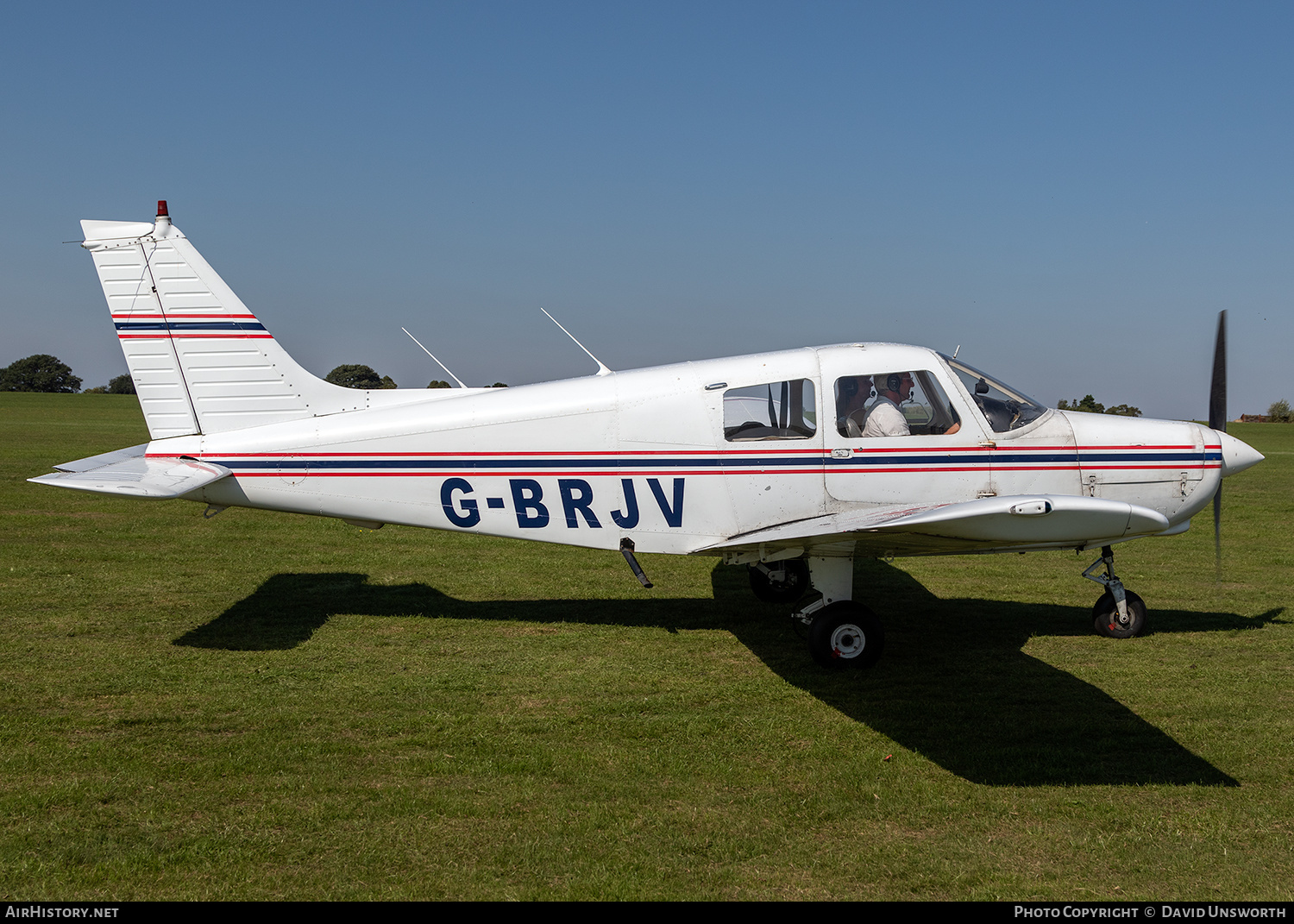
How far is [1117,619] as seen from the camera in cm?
742

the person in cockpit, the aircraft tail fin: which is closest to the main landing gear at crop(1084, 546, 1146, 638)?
the person in cockpit

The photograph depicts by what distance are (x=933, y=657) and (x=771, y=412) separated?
227cm

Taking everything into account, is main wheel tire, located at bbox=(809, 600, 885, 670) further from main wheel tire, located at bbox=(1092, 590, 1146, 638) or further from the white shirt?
main wheel tire, located at bbox=(1092, 590, 1146, 638)

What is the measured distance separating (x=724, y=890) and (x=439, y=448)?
14.0ft

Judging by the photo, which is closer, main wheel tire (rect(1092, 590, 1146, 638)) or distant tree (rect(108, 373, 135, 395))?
main wheel tire (rect(1092, 590, 1146, 638))

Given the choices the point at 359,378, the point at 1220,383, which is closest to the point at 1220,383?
the point at 1220,383

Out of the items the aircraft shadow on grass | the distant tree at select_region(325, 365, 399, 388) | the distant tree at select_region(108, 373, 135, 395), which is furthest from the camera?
the distant tree at select_region(108, 373, 135, 395)

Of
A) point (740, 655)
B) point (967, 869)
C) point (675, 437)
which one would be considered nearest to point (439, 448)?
point (675, 437)

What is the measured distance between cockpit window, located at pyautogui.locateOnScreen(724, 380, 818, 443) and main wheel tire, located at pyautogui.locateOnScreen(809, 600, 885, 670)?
1375 mm

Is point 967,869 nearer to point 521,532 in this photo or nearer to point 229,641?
point 521,532

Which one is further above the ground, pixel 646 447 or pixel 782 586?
pixel 646 447

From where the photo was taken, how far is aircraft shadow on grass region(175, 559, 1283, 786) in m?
4.95

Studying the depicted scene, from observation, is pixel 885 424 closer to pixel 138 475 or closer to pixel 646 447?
pixel 646 447

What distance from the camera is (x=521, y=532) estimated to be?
6.98 metres
